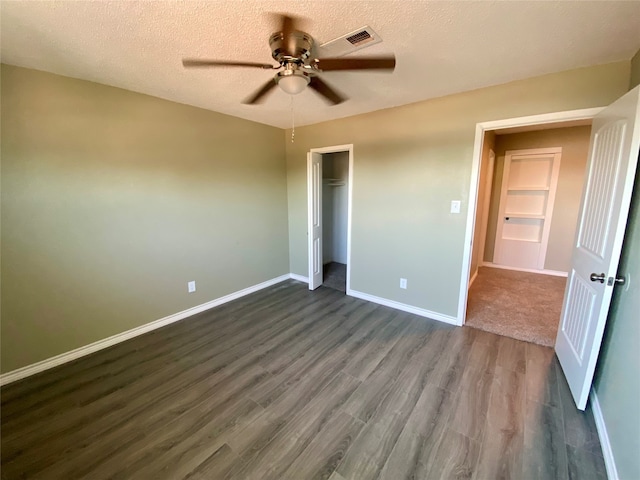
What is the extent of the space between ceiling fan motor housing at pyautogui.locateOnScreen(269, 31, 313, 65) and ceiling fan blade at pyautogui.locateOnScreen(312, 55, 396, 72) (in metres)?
0.08

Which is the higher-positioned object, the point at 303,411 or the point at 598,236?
the point at 598,236

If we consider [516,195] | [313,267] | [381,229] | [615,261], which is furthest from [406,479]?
[516,195]

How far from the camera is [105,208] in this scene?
2340mm

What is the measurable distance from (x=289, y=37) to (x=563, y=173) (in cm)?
512

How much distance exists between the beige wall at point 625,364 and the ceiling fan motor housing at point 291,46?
2.15 m

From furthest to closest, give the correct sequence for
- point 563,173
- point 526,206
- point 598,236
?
point 526,206
point 563,173
point 598,236

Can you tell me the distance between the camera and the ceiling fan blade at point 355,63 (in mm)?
1376

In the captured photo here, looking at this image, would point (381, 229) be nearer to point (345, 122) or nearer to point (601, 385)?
point (345, 122)

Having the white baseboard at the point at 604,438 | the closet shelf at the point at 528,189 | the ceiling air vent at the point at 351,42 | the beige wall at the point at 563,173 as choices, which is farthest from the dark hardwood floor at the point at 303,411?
Result: the closet shelf at the point at 528,189

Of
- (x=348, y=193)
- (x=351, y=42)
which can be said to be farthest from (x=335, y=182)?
(x=351, y=42)

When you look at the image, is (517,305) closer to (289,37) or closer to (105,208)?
(289,37)

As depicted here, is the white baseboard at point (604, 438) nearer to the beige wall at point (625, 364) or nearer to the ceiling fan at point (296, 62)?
the beige wall at point (625, 364)

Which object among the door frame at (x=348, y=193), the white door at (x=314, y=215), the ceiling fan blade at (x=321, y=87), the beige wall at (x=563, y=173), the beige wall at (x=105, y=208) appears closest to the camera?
the ceiling fan blade at (x=321, y=87)

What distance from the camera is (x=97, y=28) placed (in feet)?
4.86
